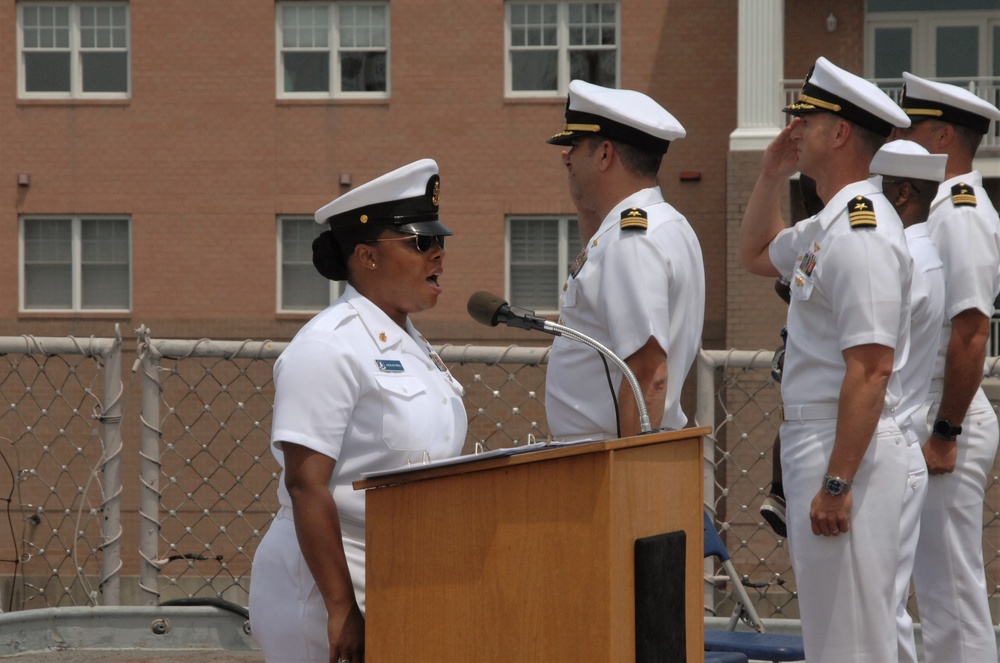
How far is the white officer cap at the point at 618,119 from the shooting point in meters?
3.91

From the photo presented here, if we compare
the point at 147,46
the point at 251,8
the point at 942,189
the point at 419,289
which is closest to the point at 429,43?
the point at 251,8

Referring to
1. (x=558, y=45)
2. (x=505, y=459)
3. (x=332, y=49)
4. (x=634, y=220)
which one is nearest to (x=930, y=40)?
(x=558, y=45)

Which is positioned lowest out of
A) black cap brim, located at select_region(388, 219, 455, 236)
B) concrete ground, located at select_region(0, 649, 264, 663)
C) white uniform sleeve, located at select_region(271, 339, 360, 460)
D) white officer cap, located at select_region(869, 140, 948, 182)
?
concrete ground, located at select_region(0, 649, 264, 663)

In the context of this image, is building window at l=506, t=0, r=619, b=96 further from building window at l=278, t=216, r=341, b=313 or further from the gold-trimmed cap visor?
the gold-trimmed cap visor

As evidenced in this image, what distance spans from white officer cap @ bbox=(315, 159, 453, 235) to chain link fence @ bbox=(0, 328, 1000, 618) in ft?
4.96

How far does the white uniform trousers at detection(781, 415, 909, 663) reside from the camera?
3.53 m

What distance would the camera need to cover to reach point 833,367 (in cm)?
362

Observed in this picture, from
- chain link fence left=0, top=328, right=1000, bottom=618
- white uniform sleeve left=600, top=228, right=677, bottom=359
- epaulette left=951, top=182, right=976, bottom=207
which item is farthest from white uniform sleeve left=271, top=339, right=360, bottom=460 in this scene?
epaulette left=951, top=182, right=976, bottom=207

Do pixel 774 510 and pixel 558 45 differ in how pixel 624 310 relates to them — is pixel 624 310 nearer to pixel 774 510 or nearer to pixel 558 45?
pixel 774 510

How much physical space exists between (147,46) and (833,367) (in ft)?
55.7

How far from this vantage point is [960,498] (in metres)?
4.29

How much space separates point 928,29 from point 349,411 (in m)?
17.5

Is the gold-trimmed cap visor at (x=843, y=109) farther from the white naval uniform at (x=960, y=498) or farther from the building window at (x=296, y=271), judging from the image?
the building window at (x=296, y=271)

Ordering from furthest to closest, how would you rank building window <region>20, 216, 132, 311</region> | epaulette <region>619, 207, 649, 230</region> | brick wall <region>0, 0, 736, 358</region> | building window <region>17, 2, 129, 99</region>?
building window <region>20, 216, 132, 311</region> → building window <region>17, 2, 129, 99</region> → brick wall <region>0, 0, 736, 358</region> → epaulette <region>619, 207, 649, 230</region>
